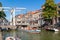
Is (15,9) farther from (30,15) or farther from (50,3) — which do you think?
(30,15)

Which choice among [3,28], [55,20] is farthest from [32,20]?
[3,28]

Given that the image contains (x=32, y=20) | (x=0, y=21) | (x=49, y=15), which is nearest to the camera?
(x=49, y=15)

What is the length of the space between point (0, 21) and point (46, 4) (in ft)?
117

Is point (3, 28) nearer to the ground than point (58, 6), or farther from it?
nearer to the ground

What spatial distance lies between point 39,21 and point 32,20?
7477 millimetres

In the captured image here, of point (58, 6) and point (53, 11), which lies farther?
point (58, 6)

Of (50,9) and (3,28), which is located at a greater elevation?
(50,9)

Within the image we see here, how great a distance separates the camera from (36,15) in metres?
143

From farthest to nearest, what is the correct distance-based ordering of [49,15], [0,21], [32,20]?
[32,20], [0,21], [49,15]

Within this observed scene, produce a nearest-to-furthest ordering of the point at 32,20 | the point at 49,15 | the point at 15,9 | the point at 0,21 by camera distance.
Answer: the point at 49,15 → the point at 15,9 → the point at 0,21 → the point at 32,20

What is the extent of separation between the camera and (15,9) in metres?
108

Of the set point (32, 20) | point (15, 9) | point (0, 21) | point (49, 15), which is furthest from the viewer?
point (32, 20)

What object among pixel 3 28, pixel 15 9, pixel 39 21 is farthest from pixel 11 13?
pixel 39 21

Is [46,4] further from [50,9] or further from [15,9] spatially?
[15,9]
